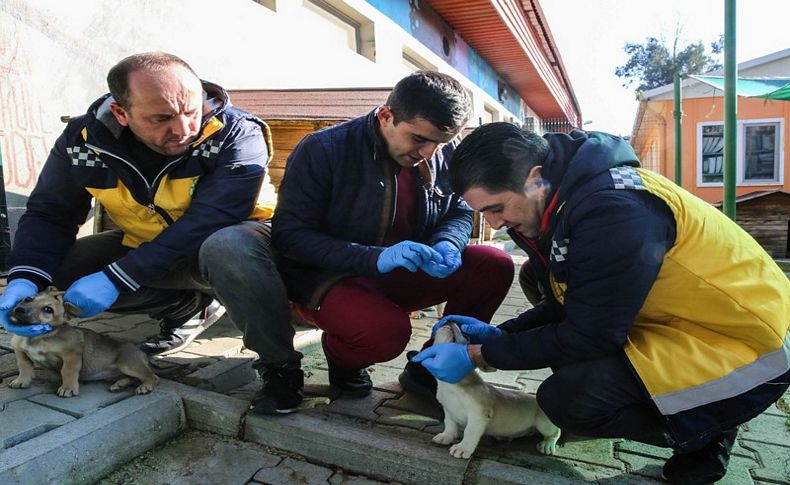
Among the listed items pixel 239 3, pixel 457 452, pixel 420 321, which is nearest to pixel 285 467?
pixel 457 452

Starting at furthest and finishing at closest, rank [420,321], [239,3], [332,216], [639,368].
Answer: [239,3] → [420,321] → [332,216] → [639,368]

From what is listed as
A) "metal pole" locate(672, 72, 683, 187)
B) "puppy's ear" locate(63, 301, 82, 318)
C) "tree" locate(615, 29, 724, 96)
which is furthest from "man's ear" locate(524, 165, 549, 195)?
"tree" locate(615, 29, 724, 96)

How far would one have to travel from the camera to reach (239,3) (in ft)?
20.2

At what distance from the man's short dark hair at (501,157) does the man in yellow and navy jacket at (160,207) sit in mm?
896

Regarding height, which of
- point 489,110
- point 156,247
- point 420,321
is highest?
point 489,110

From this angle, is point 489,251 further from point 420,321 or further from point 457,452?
point 420,321

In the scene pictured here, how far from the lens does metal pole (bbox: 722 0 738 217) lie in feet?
19.4

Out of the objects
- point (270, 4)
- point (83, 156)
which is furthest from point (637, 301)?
point (270, 4)

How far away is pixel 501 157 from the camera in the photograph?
1737mm

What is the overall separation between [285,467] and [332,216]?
3.24ft

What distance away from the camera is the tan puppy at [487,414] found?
188 centimetres

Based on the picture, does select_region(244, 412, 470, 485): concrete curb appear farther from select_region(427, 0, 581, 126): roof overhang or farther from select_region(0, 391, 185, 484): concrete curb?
select_region(427, 0, 581, 126): roof overhang

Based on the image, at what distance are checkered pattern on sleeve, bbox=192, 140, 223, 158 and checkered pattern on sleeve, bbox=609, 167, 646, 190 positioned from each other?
159 cm

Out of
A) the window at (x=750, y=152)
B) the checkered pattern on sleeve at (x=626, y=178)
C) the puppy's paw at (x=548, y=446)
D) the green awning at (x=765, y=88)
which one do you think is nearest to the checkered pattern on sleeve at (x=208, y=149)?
the checkered pattern on sleeve at (x=626, y=178)
